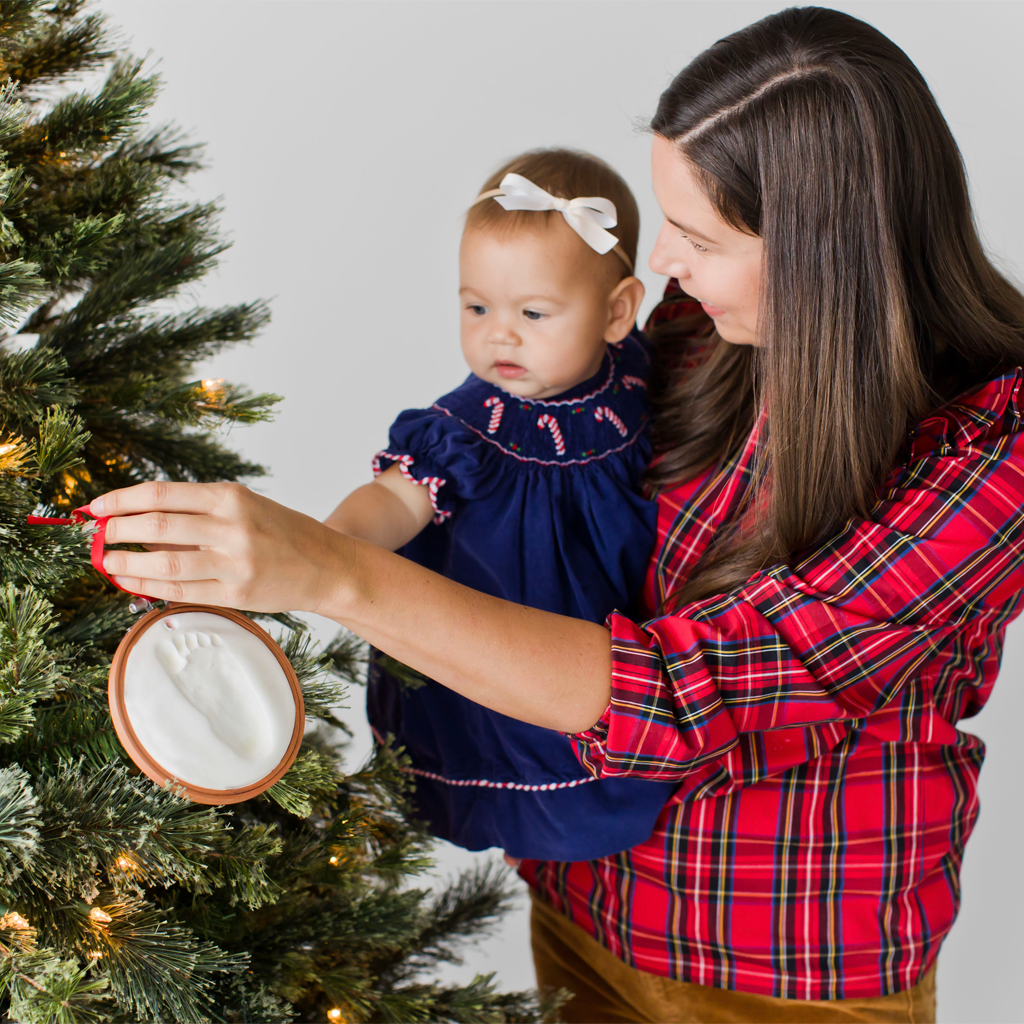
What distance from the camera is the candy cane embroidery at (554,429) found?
1230 mm

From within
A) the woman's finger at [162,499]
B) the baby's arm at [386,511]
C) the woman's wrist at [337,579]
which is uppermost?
the woman's finger at [162,499]

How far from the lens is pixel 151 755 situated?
73 centimetres

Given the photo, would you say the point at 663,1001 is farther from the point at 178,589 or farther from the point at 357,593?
the point at 178,589

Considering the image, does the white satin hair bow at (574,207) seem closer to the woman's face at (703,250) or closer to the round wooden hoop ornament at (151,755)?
the woman's face at (703,250)

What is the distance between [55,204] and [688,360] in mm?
803

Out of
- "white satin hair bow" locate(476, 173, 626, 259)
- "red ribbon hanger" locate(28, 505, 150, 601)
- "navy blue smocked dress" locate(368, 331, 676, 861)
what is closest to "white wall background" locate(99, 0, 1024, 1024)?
"white satin hair bow" locate(476, 173, 626, 259)

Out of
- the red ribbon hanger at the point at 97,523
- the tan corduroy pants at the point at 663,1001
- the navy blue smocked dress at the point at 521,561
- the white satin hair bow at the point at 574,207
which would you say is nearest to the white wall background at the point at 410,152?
the white satin hair bow at the point at 574,207

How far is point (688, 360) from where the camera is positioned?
1361mm

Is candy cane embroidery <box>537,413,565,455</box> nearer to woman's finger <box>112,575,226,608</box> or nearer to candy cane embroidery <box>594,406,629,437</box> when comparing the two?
candy cane embroidery <box>594,406,629,437</box>

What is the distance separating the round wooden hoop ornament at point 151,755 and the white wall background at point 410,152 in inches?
45.3

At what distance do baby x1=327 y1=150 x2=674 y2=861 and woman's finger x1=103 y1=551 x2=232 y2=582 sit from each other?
0.37m

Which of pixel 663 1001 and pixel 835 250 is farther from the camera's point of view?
pixel 663 1001

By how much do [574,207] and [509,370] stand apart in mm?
206

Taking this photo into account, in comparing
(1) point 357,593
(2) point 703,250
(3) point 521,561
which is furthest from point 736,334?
(1) point 357,593
